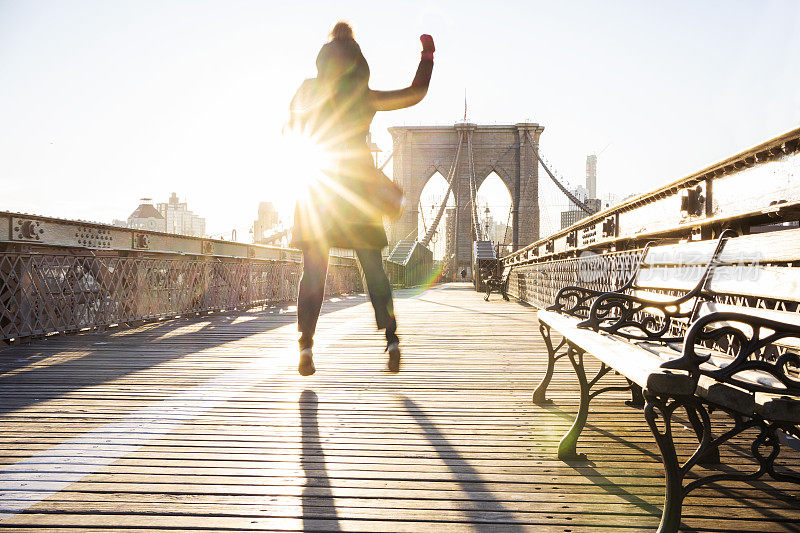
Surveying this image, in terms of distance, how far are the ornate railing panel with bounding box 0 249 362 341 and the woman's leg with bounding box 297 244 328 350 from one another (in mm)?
3729

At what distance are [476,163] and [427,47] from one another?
4833 cm

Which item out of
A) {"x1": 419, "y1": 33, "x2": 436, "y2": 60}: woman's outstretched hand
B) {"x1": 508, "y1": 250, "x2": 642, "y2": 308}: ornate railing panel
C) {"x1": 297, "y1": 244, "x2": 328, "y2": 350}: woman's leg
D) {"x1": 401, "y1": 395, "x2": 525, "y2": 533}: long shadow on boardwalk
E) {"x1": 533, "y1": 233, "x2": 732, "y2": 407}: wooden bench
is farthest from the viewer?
{"x1": 508, "y1": 250, "x2": 642, "y2": 308}: ornate railing panel

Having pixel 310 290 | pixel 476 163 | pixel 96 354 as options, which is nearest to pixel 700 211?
pixel 310 290

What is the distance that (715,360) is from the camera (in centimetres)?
184

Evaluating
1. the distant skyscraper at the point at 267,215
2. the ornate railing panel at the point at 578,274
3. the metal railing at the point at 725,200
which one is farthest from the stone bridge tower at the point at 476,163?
the distant skyscraper at the point at 267,215

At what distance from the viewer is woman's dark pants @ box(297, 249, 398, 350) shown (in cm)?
293

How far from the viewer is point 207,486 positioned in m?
1.72

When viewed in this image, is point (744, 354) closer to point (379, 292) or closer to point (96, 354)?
point (379, 292)

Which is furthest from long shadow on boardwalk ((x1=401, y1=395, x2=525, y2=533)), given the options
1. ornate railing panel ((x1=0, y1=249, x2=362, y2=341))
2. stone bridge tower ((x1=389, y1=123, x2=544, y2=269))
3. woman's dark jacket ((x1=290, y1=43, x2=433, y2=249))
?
stone bridge tower ((x1=389, y1=123, x2=544, y2=269))

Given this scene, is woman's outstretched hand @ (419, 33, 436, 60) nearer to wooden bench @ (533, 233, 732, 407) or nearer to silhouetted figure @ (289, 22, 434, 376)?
silhouetted figure @ (289, 22, 434, 376)

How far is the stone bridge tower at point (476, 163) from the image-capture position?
48469 mm


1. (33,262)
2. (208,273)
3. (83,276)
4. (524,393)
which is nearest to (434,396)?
(524,393)

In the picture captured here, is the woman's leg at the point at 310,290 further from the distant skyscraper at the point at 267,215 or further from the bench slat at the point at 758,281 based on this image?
the distant skyscraper at the point at 267,215

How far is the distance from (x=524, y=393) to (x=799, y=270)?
161cm
